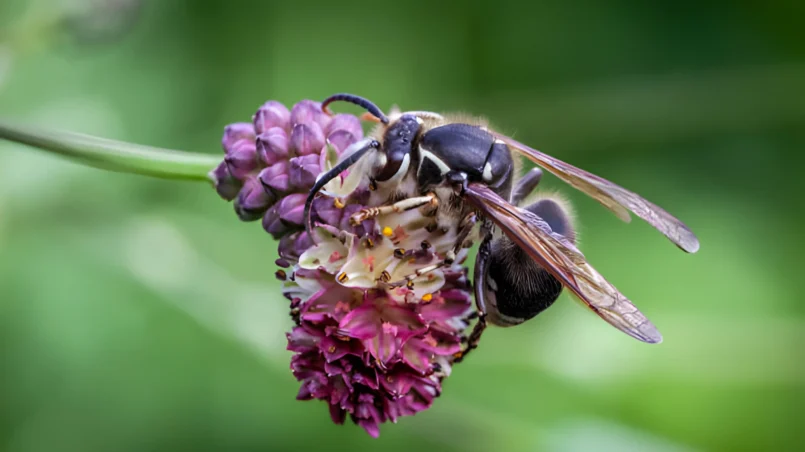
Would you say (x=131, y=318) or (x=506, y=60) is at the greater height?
(x=506, y=60)

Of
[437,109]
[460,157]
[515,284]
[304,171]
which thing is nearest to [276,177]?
[304,171]

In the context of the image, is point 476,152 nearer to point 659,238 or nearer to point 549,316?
point 549,316

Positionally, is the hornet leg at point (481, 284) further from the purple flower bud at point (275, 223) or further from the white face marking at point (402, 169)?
the purple flower bud at point (275, 223)

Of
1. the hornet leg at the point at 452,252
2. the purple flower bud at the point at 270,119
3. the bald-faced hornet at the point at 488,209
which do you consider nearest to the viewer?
the bald-faced hornet at the point at 488,209

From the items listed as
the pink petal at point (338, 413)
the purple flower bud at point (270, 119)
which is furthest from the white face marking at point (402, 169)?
the pink petal at point (338, 413)

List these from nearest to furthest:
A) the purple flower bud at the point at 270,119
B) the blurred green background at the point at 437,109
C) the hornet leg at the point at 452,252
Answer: the hornet leg at the point at 452,252, the purple flower bud at the point at 270,119, the blurred green background at the point at 437,109

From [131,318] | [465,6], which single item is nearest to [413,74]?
[465,6]
